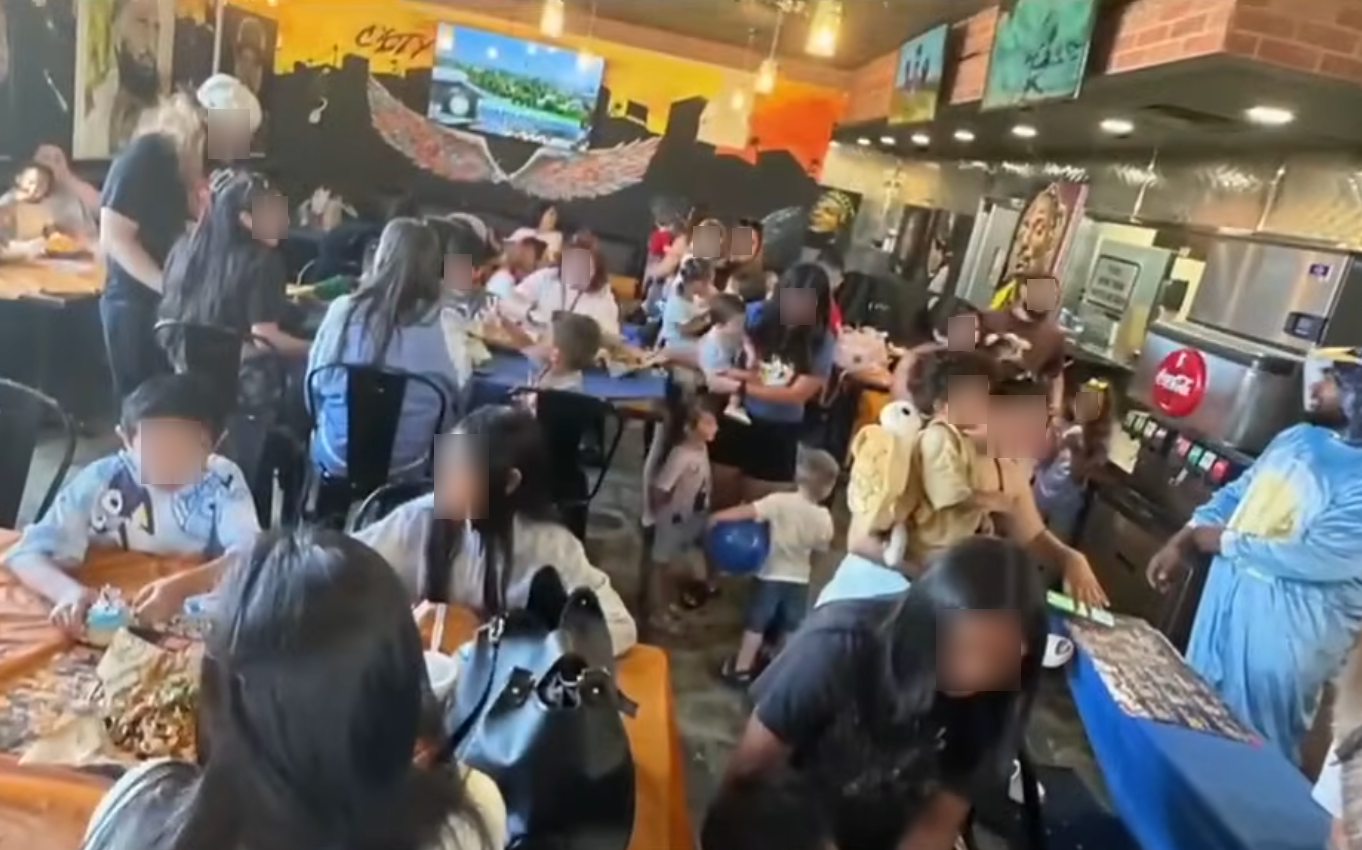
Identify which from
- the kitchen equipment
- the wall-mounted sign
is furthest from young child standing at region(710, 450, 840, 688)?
the wall-mounted sign

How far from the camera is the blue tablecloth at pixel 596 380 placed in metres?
4.04

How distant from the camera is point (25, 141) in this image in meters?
5.07

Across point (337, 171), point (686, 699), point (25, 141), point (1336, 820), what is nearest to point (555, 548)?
point (1336, 820)

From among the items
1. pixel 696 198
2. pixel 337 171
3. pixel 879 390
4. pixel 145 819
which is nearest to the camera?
pixel 145 819

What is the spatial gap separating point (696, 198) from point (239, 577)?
973 centimetres

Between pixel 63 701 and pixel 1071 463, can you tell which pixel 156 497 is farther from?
pixel 1071 463

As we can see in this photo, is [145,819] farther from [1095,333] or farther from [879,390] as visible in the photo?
[1095,333]

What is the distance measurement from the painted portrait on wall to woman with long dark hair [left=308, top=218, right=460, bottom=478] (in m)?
2.85

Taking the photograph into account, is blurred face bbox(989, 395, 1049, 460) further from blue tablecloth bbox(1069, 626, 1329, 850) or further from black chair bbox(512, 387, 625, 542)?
black chair bbox(512, 387, 625, 542)

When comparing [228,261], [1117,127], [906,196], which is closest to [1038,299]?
[1117,127]

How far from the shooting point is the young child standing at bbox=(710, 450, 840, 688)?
3.53 meters

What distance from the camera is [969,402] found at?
2.65 m

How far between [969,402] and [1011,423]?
11cm

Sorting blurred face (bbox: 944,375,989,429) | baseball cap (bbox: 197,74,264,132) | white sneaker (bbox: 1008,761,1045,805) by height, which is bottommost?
white sneaker (bbox: 1008,761,1045,805)
